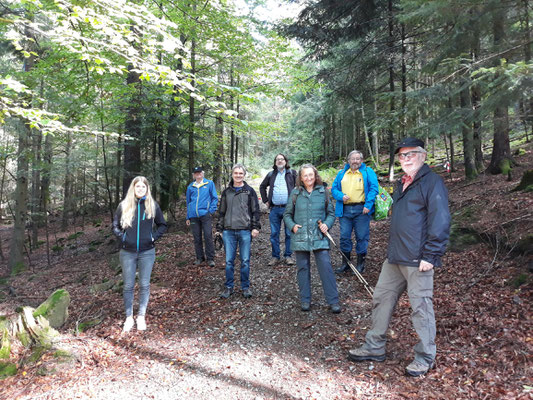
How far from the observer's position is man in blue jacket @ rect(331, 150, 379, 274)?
550 centimetres

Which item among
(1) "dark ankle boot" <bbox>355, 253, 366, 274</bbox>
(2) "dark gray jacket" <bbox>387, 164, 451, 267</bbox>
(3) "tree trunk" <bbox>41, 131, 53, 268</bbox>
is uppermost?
(3) "tree trunk" <bbox>41, 131, 53, 268</bbox>

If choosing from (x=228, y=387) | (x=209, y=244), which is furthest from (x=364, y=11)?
(x=228, y=387)

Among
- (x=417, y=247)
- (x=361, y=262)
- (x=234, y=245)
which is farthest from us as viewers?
(x=361, y=262)

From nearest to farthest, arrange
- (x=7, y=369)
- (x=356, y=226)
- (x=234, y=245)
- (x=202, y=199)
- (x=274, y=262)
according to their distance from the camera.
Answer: (x=7, y=369) < (x=234, y=245) < (x=356, y=226) < (x=202, y=199) < (x=274, y=262)

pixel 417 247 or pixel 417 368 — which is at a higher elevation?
pixel 417 247

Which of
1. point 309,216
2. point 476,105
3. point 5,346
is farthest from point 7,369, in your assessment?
point 476,105

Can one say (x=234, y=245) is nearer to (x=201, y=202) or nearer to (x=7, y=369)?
(x=201, y=202)

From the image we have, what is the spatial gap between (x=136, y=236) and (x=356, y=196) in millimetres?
3654

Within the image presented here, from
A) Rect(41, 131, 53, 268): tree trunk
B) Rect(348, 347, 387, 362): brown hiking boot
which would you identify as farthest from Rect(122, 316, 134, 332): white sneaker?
Rect(41, 131, 53, 268): tree trunk

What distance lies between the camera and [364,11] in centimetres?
1173

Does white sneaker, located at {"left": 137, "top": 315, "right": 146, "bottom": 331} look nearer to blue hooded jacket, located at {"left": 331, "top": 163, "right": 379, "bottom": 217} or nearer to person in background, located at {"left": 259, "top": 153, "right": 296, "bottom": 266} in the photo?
person in background, located at {"left": 259, "top": 153, "right": 296, "bottom": 266}

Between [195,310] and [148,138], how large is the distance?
828 cm

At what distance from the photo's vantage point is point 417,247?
3033 mm

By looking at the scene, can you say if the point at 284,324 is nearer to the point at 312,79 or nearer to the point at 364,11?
the point at 312,79
